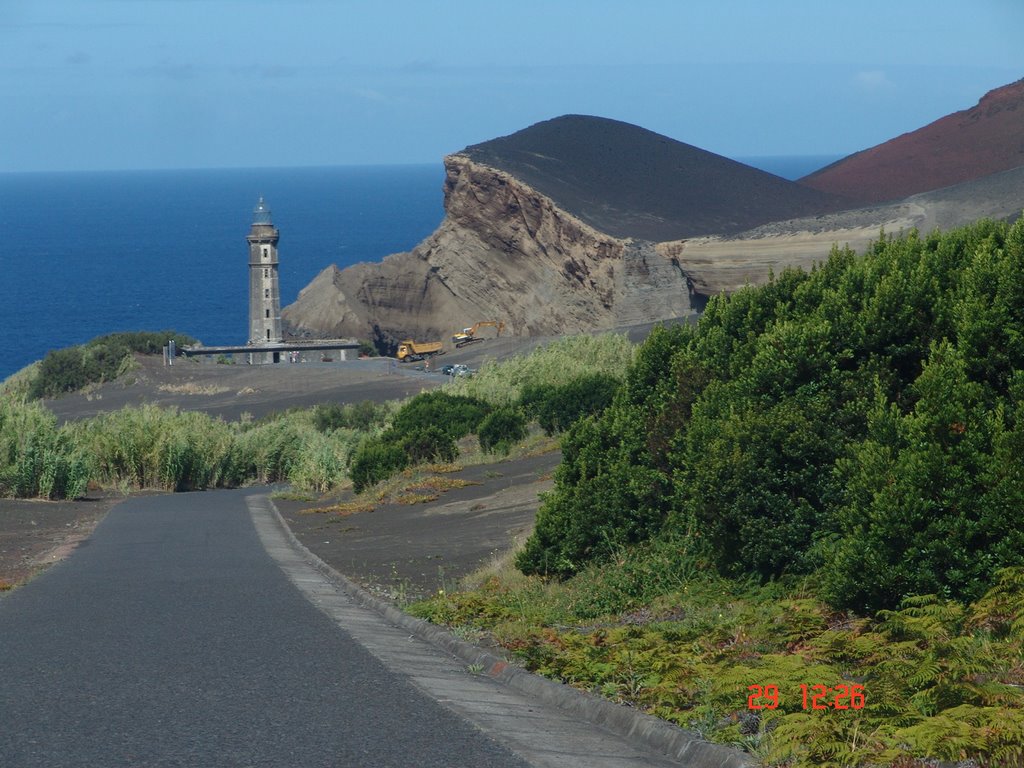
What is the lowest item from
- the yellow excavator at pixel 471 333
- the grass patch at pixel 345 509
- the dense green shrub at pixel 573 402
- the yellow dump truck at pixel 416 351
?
the grass patch at pixel 345 509

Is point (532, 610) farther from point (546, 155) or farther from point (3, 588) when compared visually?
point (546, 155)

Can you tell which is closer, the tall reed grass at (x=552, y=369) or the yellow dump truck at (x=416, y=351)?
the tall reed grass at (x=552, y=369)

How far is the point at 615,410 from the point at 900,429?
513 cm

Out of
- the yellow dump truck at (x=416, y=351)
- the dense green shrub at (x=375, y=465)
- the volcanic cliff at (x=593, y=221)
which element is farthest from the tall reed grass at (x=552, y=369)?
the yellow dump truck at (x=416, y=351)

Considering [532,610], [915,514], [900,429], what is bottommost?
[532,610]

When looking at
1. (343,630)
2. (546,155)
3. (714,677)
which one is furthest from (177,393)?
(714,677)

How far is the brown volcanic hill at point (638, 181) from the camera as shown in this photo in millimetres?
69438

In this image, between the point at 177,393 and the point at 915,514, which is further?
the point at 177,393

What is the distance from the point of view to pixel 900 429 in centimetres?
830

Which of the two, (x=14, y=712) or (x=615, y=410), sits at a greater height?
(x=615, y=410)

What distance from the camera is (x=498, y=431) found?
2544cm

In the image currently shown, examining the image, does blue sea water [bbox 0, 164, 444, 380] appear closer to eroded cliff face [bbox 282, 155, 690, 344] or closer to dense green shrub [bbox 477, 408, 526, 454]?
eroded cliff face [bbox 282, 155, 690, 344]

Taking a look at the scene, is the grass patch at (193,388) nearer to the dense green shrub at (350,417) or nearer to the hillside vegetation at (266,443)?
the dense green shrub at (350,417)
